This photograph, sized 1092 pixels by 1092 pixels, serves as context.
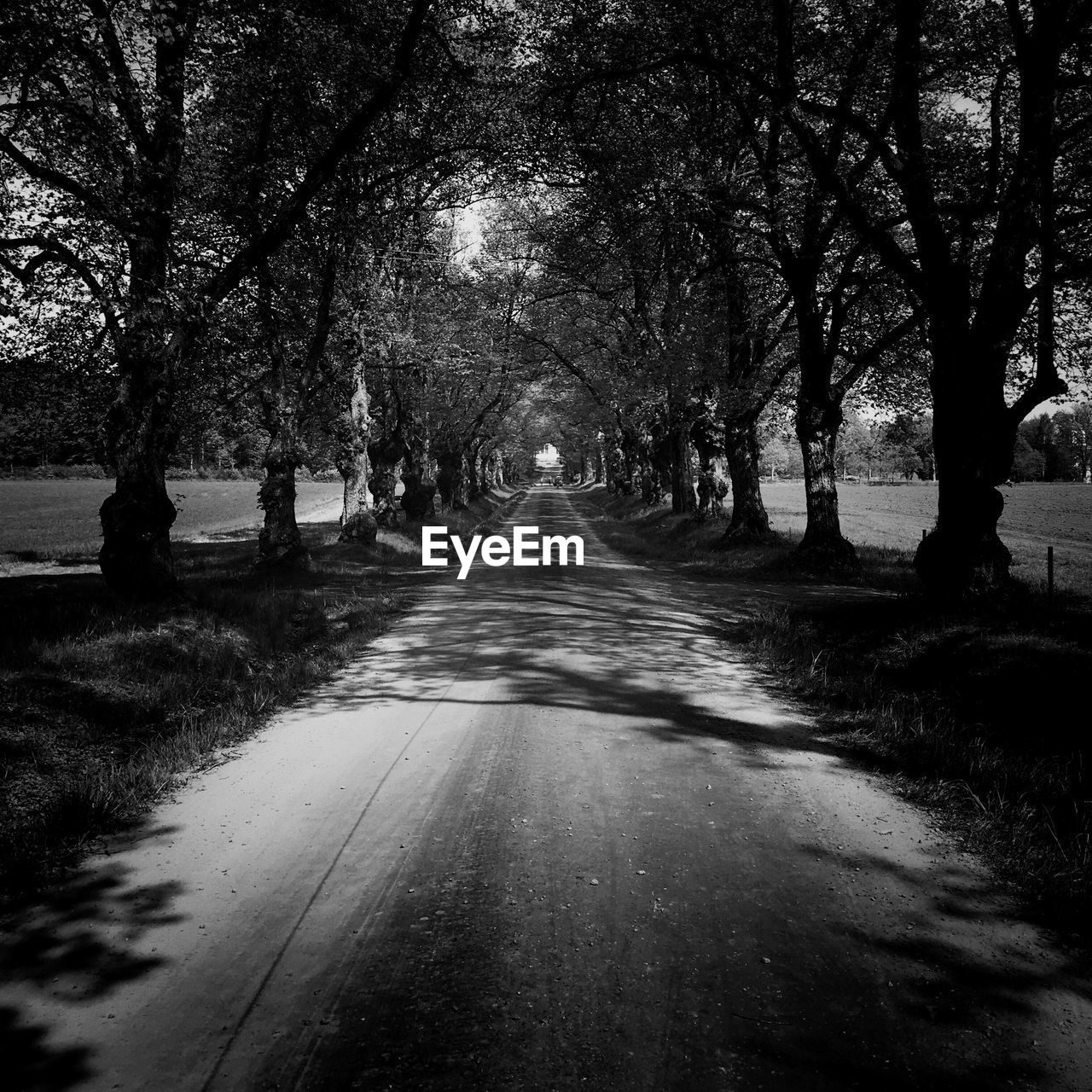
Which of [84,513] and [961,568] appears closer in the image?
[961,568]

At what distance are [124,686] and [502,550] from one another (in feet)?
58.7

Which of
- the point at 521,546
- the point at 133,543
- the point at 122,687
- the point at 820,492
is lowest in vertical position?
the point at 122,687

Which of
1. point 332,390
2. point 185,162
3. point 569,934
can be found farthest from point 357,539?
point 569,934

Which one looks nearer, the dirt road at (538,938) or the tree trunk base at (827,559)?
the dirt road at (538,938)

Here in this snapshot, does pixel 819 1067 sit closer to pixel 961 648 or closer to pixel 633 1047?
pixel 633 1047

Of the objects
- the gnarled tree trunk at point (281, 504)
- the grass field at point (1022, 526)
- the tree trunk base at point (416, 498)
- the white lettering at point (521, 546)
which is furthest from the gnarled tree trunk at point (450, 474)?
the gnarled tree trunk at point (281, 504)

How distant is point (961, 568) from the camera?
9.60m

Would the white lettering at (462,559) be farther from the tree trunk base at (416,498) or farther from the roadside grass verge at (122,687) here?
the tree trunk base at (416,498)

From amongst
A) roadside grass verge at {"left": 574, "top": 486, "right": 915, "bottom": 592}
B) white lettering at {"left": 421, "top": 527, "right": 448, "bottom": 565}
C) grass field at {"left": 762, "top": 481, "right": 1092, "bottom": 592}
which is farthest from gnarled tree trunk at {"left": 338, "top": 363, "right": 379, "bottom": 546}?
grass field at {"left": 762, "top": 481, "right": 1092, "bottom": 592}

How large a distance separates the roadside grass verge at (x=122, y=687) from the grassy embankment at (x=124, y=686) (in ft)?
0.05

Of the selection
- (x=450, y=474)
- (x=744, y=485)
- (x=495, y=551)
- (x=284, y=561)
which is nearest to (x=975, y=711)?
(x=284, y=561)

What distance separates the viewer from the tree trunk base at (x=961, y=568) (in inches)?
378

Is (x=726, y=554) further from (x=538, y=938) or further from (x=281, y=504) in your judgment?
(x=538, y=938)

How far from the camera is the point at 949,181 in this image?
11203 millimetres
